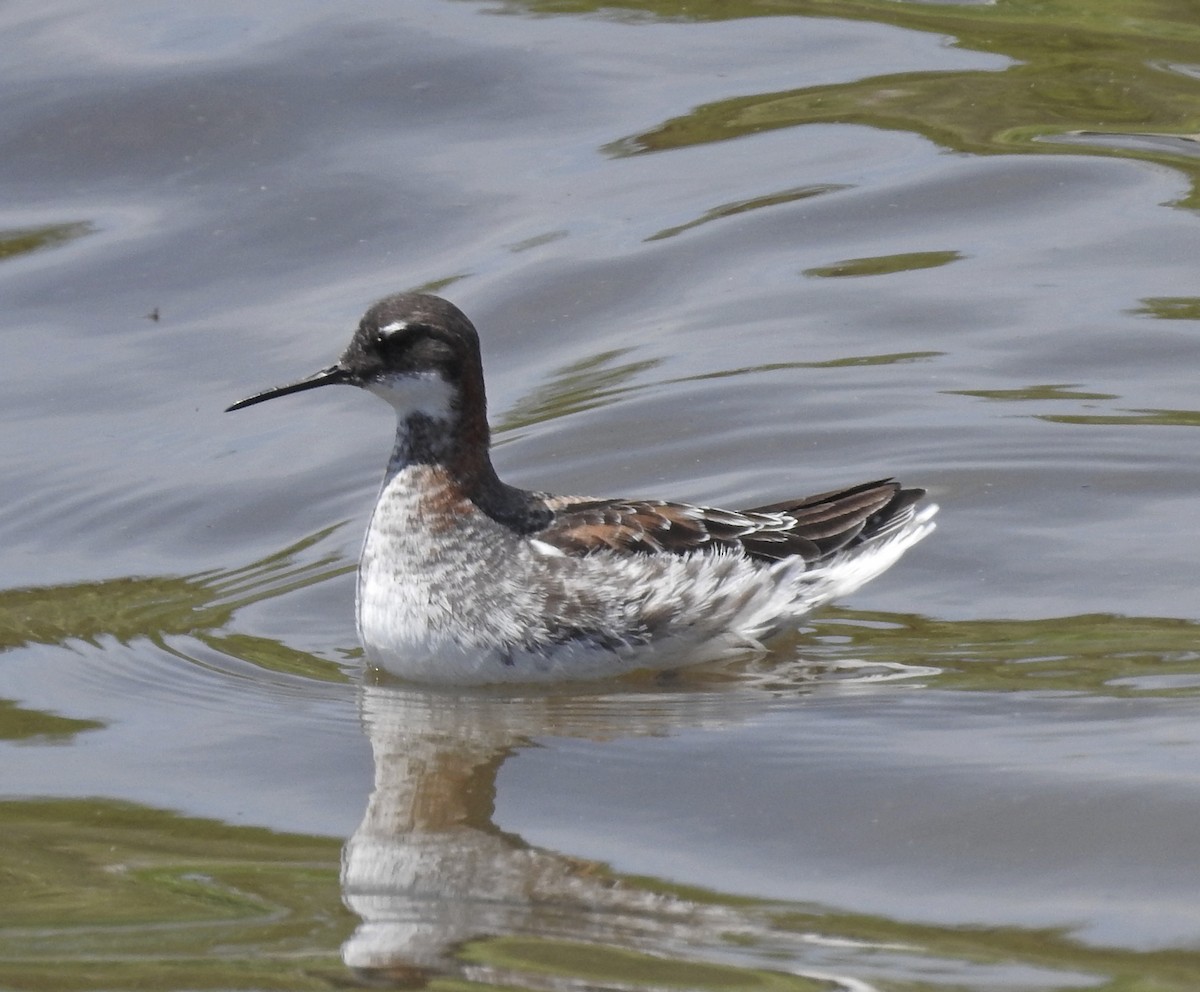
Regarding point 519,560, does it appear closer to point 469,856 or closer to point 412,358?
point 412,358

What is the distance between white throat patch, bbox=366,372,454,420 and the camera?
343 inches

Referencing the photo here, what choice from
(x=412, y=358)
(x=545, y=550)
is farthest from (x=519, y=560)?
(x=412, y=358)

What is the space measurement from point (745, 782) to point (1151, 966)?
1.84 m

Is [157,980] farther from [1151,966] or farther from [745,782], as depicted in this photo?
[1151,966]

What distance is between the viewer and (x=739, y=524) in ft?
29.5

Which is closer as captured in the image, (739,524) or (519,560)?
(519,560)

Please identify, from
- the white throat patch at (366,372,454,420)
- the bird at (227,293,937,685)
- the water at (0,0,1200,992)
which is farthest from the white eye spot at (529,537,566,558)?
the white throat patch at (366,372,454,420)

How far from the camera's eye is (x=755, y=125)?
14727mm

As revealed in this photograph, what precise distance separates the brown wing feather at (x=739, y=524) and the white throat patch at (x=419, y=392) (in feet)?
2.06

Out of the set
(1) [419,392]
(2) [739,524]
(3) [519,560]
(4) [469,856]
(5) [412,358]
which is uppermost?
(5) [412,358]

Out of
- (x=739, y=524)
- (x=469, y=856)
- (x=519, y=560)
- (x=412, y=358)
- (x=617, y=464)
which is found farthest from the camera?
(x=617, y=464)

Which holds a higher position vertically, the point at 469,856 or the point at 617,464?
the point at 617,464

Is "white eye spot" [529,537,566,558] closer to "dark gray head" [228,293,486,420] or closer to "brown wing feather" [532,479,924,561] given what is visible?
"brown wing feather" [532,479,924,561]

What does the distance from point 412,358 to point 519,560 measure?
96 centimetres
